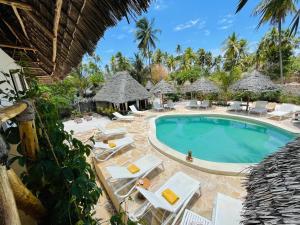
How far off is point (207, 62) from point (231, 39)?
1531 cm

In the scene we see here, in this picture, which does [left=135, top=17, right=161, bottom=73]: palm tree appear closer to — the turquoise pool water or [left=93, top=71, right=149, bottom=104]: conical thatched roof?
[left=93, top=71, right=149, bottom=104]: conical thatched roof

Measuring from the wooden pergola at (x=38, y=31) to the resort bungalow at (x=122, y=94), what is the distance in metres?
11.2

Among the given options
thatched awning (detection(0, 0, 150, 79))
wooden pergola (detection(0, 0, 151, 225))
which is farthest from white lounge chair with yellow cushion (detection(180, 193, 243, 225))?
thatched awning (detection(0, 0, 150, 79))

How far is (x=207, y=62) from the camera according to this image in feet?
148

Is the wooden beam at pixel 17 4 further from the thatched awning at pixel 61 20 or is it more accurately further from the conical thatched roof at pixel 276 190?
the conical thatched roof at pixel 276 190

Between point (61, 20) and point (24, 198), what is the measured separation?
2.34 metres

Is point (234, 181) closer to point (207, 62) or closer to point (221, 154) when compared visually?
point (221, 154)

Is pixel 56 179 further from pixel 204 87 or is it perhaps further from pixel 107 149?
pixel 204 87

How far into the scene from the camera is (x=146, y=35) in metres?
26.0

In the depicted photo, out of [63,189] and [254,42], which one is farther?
[254,42]

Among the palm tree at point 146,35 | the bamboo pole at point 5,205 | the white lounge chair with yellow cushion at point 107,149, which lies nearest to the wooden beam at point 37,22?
the bamboo pole at point 5,205

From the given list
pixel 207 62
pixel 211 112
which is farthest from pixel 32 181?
pixel 207 62

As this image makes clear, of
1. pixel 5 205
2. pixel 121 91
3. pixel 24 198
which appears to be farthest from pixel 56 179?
pixel 121 91

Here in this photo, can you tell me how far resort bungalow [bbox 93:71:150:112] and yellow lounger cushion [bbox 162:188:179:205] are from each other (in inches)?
439
